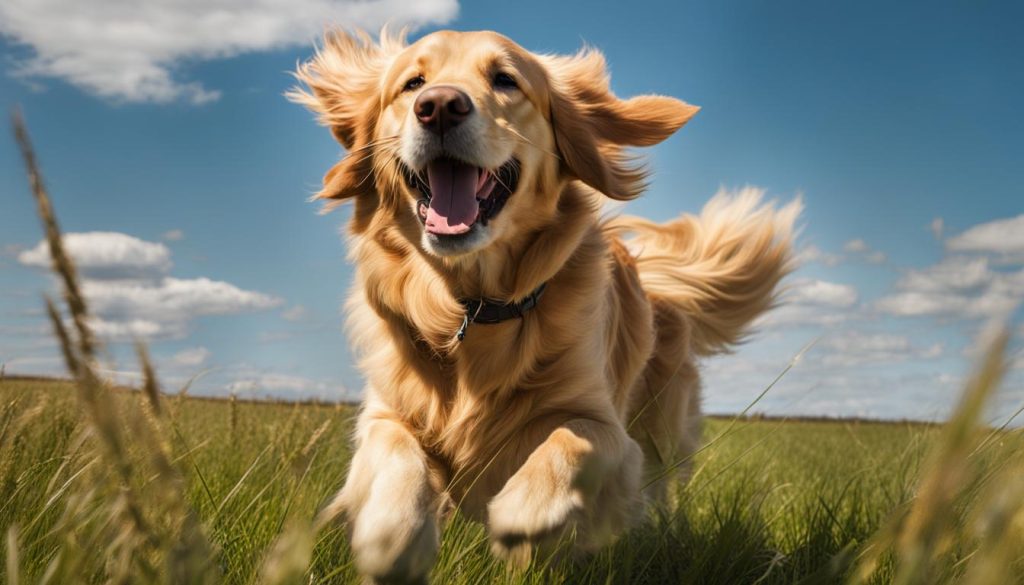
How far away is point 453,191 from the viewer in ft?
10.5

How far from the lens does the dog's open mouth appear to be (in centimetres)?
318

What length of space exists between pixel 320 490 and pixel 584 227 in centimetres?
148

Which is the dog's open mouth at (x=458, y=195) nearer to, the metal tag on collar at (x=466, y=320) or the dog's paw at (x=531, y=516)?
the metal tag on collar at (x=466, y=320)

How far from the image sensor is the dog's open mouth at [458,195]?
125 inches

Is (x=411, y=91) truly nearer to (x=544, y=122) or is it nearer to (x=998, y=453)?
(x=544, y=122)

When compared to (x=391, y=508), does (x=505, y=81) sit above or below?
above

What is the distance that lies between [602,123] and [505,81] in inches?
27.9

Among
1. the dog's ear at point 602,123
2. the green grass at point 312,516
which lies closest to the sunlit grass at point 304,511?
the green grass at point 312,516

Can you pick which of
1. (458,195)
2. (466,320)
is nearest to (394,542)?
(466,320)

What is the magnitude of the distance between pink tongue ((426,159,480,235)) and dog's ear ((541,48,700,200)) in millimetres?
629

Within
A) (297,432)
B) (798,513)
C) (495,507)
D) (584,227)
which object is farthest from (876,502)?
(297,432)

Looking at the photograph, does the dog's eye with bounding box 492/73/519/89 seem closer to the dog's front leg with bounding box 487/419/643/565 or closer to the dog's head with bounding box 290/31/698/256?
the dog's head with bounding box 290/31/698/256

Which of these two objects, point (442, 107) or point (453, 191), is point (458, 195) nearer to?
point (453, 191)

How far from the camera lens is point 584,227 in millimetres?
3449
